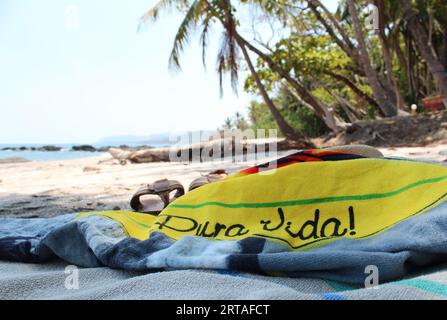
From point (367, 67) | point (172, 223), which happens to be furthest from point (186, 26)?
point (172, 223)

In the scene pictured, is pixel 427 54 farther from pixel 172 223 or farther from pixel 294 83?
pixel 172 223

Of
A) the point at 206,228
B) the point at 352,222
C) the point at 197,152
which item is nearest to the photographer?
the point at 352,222

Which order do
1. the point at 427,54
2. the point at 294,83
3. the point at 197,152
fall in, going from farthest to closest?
the point at 294,83 → the point at 427,54 → the point at 197,152

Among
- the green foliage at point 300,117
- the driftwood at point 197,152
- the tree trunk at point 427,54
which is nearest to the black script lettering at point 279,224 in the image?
the driftwood at point 197,152

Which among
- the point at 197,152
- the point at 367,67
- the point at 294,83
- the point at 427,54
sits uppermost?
the point at 427,54

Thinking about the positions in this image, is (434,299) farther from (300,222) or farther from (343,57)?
(343,57)

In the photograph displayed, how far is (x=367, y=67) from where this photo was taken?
29.2ft

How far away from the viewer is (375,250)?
0.83 meters

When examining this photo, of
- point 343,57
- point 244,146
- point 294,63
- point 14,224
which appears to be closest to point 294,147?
point 244,146

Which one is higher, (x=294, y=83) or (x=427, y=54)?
(x=427, y=54)

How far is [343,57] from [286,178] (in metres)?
12.5

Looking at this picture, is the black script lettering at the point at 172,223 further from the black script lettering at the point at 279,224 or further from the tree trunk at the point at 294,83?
the tree trunk at the point at 294,83

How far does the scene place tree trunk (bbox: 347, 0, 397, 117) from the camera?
28.1 feet

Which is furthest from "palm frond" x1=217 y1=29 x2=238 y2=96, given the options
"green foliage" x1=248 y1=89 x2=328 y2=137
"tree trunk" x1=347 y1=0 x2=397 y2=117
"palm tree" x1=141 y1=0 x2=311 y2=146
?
"green foliage" x1=248 y1=89 x2=328 y2=137
